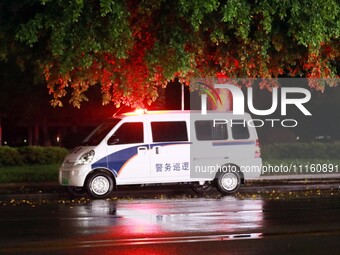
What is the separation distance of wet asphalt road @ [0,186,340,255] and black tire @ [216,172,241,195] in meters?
0.84

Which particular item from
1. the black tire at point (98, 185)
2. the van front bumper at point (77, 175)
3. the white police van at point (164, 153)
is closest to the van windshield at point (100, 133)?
the white police van at point (164, 153)

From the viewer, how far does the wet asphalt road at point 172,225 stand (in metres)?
12.1

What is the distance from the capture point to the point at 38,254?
11.6m

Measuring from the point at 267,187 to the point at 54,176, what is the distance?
687 cm

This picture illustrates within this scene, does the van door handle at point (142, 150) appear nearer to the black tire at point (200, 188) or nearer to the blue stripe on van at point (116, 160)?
the blue stripe on van at point (116, 160)

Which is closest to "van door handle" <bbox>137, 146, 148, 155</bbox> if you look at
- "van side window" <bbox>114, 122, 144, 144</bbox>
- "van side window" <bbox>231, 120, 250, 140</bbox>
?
"van side window" <bbox>114, 122, 144, 144</bbox>

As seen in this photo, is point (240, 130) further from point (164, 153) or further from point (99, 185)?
point (99, 185)

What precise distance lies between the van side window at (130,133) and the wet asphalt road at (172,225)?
1.47 metres

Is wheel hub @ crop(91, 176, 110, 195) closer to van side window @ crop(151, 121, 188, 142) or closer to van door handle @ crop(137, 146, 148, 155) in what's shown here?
van door handle @ crop(137, 146, 148, 155)

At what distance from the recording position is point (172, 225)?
14.7 metres

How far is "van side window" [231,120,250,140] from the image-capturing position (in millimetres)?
22172

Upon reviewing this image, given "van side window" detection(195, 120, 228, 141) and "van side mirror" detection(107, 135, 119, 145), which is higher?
"van side window" detection(195, 120, 228, 141)

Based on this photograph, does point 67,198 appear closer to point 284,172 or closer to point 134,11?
point 134,11

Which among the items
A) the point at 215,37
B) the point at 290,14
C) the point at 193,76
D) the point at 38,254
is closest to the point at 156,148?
the point at 193,76
